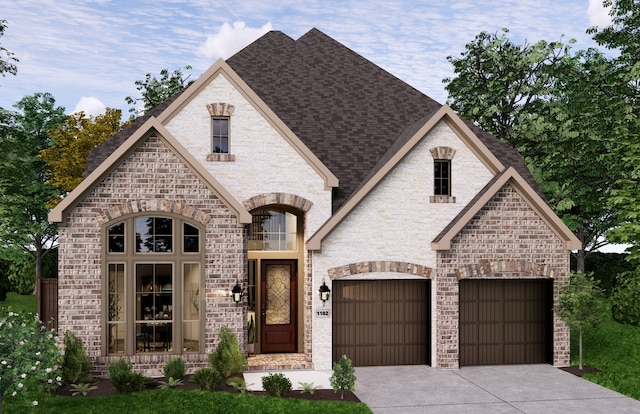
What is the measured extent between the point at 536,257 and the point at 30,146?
106 feet

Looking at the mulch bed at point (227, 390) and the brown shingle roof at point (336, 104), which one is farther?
the brown shingle roof at point (336, 104)

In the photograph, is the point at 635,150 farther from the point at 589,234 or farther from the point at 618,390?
the point at 589,234

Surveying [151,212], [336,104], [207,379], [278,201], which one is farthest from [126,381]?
[336,104]

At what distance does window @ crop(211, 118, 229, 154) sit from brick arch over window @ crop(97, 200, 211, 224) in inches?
93.6

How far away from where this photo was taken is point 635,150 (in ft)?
73.6

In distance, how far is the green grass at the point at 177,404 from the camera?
13.1 metres

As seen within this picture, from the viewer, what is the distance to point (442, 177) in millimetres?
18531

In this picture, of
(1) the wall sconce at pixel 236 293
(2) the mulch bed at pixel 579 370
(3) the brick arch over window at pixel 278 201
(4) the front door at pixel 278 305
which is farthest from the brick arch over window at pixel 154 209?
(2) the mulch bed at pixel 579 370

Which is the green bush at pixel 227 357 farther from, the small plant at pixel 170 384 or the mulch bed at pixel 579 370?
the mulch bed at pixel 579 370

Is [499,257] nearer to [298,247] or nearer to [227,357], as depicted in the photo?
[298,247]

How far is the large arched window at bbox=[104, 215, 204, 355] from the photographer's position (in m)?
16.3

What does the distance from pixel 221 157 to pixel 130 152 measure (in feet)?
8.88

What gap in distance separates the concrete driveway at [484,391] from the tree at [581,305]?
4.98 ft

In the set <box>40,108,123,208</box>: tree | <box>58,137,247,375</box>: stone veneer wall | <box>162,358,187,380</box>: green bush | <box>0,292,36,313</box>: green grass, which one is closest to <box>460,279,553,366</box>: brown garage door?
<box>58,137,247,375</box>: stone veneer wall
